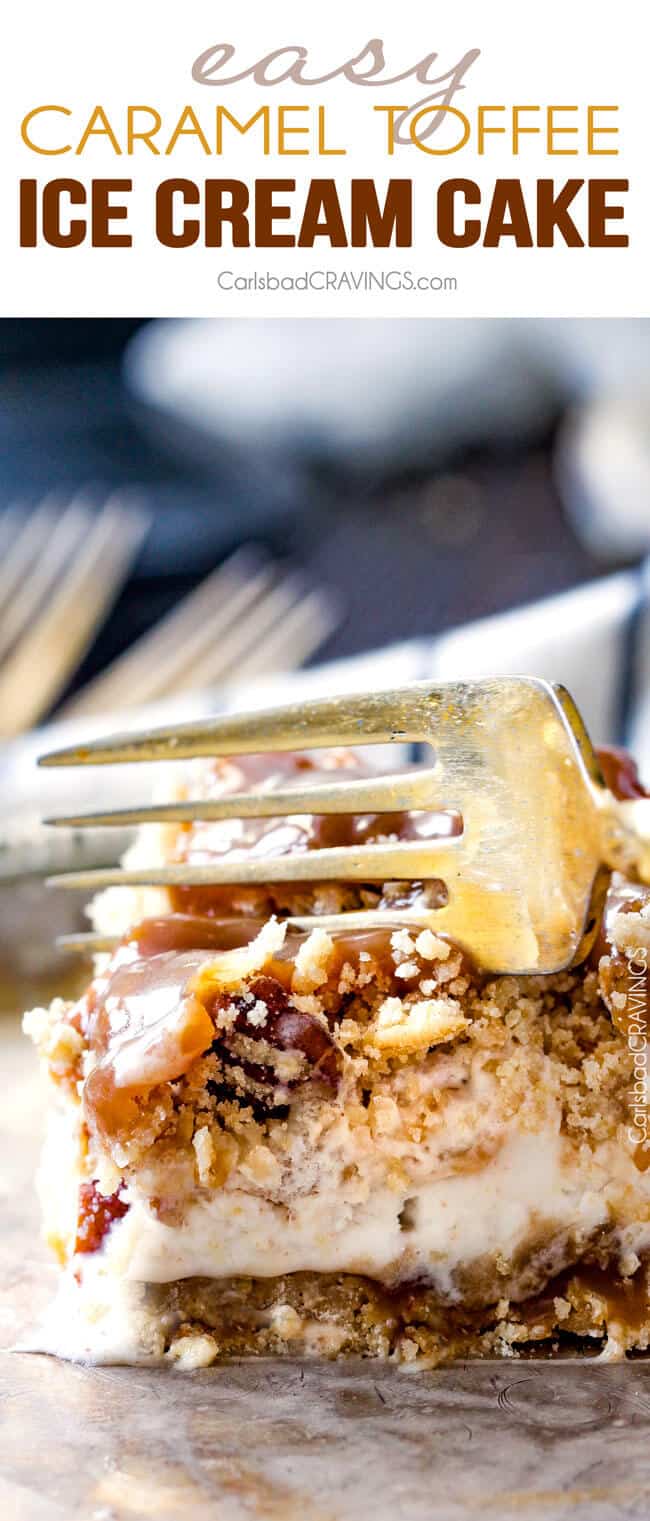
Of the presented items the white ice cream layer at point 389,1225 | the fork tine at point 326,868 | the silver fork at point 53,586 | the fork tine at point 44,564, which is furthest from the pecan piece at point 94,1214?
the fork tine at point 44,564

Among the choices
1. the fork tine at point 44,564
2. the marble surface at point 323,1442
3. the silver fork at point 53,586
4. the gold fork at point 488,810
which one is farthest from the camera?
the fork tine at point 44,564

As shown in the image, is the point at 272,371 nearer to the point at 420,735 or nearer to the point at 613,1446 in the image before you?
the point at 420,735

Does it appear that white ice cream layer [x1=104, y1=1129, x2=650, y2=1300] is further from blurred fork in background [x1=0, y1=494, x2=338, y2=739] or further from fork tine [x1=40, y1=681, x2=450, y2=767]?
blurred fork in background [x1=0, y1=494, x2=338, y2=739]

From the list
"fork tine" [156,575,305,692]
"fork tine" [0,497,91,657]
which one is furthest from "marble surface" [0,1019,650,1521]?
"fork tine" [0,497,91,657]

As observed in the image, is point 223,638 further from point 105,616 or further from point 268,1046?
point 268,1046

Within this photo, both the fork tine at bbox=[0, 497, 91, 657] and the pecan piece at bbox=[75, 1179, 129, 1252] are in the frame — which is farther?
the fork tine at bbox=[0, 497, 91, 657]

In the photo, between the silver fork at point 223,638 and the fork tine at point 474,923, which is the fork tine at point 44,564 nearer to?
the silver fork at point 223,638
